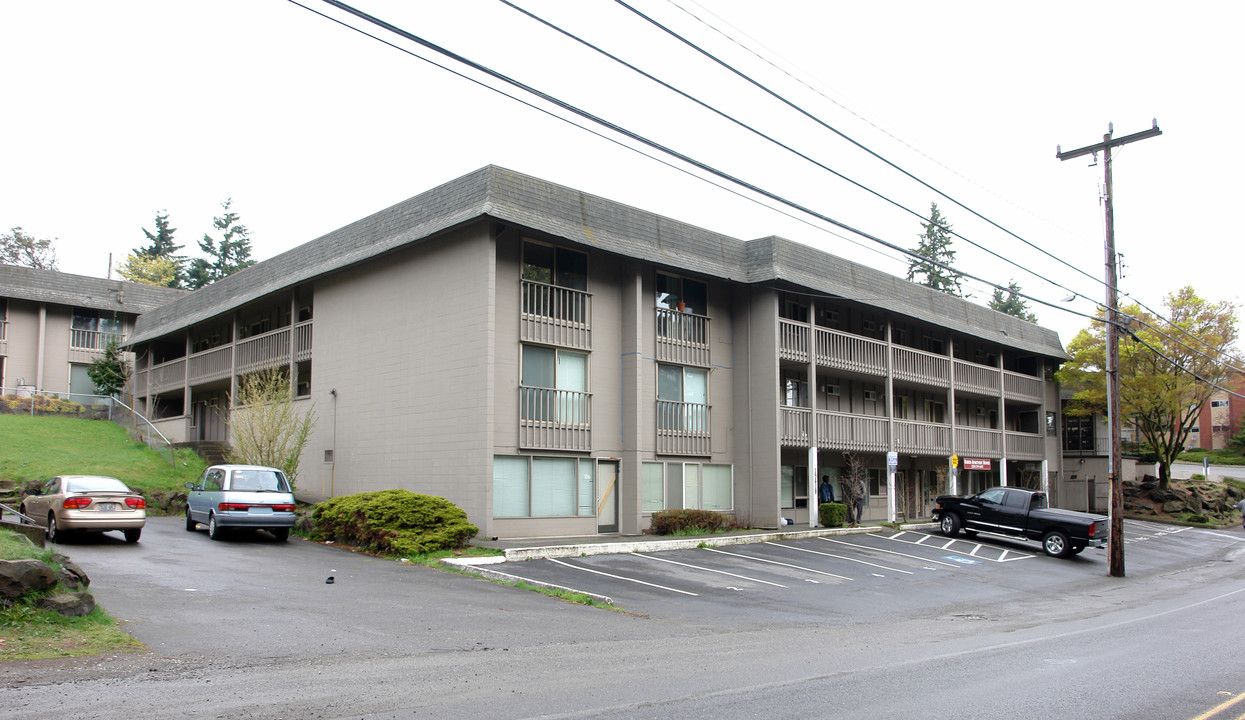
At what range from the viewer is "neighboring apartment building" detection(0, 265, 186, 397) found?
128 ft

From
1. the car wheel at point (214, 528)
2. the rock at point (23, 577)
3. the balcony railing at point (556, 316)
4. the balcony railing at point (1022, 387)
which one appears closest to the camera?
the rock at point (23, 577)

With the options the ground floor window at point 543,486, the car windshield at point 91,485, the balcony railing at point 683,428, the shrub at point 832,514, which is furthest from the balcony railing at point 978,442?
the car windshield at point 91,485

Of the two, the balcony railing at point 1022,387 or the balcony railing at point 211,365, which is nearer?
the balcony railing at point 211,365

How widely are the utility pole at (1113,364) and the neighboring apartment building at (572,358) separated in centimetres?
790

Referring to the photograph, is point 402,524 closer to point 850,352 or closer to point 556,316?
point 556,316

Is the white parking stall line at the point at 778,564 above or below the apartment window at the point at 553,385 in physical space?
below

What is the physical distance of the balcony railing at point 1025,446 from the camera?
39625 mm

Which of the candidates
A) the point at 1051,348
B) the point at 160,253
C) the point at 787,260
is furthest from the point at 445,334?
the point at 160,253

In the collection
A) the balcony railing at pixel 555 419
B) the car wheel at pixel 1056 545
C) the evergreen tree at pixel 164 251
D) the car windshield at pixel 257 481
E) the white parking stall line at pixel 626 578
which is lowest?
the car wheel at pixel 1056 545

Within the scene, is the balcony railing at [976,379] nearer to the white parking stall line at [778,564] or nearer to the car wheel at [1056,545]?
the car wheel at [1056,545]

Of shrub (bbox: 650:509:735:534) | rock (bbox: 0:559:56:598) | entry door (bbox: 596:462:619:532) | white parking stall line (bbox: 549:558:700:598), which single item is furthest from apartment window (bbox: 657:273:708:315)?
rock (bbox: 0:559:56:598)

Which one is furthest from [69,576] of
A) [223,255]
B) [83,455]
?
[223,255]

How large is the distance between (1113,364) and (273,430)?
76.7 feet

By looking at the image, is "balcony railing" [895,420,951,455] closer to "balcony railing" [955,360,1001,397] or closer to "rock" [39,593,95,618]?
"balcony railing" [955,360,1001,397]
